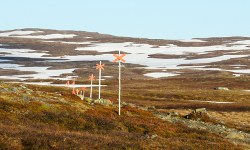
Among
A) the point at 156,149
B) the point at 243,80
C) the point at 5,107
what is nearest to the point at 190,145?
the point at 156,149

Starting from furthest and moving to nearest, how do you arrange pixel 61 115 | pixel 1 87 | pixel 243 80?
pixel 243 80, pixel 1 87, pixel 61 115

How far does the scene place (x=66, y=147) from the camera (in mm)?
28906

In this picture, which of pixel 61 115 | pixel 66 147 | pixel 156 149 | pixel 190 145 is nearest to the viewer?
pixel 66 147

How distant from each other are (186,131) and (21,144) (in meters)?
23.4

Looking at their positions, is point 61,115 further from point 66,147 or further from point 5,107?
point 66,147

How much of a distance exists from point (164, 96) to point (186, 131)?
63.8m

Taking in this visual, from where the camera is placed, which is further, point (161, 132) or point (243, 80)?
point (243, 80)

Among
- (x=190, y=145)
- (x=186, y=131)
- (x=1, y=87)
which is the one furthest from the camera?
(x=1, y=87)

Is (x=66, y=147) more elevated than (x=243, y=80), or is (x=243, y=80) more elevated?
(x=66, y=147)

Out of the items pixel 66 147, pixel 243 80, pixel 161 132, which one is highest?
pixel 66 147

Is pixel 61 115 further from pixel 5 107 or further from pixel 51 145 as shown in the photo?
pixel 51 145

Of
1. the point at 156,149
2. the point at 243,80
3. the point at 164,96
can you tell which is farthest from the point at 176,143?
the point at 243,80

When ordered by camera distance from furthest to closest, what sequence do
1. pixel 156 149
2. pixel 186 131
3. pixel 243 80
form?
pixel 243 80
pixel 186 131
pixel 156 149

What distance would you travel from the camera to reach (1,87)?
6106 centimetres
